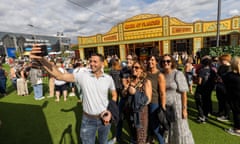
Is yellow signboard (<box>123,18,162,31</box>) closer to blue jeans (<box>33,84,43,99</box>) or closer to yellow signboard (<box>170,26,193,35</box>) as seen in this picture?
yellow signboard (<box>170,26,193,35</box>)

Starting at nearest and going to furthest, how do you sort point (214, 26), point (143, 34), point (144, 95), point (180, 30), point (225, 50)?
point (144, 95)
point (225, 50)
point (214, 26)
point (180, 30)
point (143, 34)

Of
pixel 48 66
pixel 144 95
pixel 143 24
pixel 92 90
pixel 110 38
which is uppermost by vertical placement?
pixel 143 24

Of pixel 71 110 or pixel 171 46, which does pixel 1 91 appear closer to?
pixel 71 110

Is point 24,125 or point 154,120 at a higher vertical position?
point 154,120

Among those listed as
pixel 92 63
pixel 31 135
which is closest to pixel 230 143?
pixel 92 63

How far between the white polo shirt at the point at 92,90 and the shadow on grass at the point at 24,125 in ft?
7.57

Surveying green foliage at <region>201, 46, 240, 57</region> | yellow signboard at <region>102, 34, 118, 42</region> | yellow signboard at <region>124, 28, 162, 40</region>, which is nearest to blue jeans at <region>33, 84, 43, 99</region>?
green foliage at <region>201, 46, 240, 57</region>

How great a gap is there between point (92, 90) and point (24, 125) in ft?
12.7

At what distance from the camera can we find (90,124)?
6.72 feet

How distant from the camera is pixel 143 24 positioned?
16.6 meters

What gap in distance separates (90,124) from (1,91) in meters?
9.11

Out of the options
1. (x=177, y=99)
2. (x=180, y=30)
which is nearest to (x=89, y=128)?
(x=177, y=99)

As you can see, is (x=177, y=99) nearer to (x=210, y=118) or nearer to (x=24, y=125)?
(x=210, y=118)

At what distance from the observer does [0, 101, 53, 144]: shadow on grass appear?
3735mm
